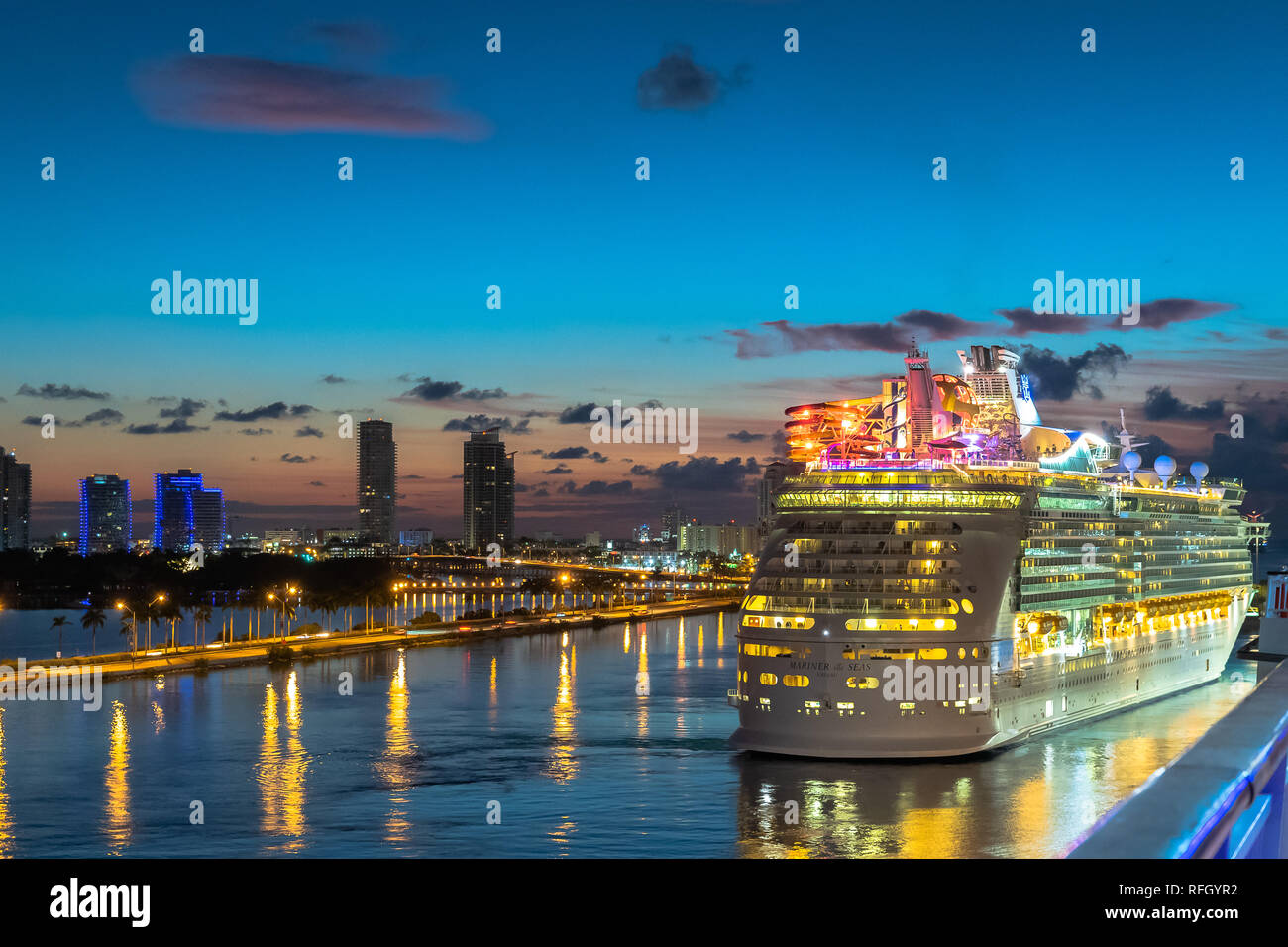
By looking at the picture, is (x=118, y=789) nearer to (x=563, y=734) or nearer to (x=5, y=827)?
(x=5, y=827)

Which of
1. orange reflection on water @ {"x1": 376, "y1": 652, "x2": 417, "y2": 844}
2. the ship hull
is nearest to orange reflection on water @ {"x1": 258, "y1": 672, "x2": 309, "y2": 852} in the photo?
orange reflection on water @ {"x1": 376, "y1": 652, "x2": 417, "y2": 844}

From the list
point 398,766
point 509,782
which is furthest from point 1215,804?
point 398,766

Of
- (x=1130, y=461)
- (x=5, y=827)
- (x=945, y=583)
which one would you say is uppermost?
(x=1130, y=461)

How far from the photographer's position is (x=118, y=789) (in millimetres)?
40812

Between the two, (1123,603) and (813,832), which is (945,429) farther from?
(813,832)

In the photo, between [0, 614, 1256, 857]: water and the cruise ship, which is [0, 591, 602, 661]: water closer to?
[0, 614, 1256, 857]: water

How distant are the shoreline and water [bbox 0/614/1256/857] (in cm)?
1092

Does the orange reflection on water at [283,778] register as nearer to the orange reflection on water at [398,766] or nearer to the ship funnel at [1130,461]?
the orange reflection on water at [398,766]

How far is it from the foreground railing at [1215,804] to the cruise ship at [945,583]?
30.4 meters

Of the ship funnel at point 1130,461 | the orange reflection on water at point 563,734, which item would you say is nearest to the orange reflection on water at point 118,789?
the orange reflection on water at point 563,734

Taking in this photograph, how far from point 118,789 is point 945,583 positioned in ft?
85.6

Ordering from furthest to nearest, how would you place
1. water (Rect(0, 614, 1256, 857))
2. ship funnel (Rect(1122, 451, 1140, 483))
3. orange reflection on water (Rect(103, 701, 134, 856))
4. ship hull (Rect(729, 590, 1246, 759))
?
ship funnel (Rect(1122, 451, 1140, 483)) → ship hull (Rect(729, 590, 1246, 759)) → orange reflection on water (Rect(103, 701, 134, 856)) → water (Rect(0, 614, 1256, 857))

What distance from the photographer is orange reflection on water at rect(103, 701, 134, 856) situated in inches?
1336

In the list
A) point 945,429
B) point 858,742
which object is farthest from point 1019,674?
point 945,429
